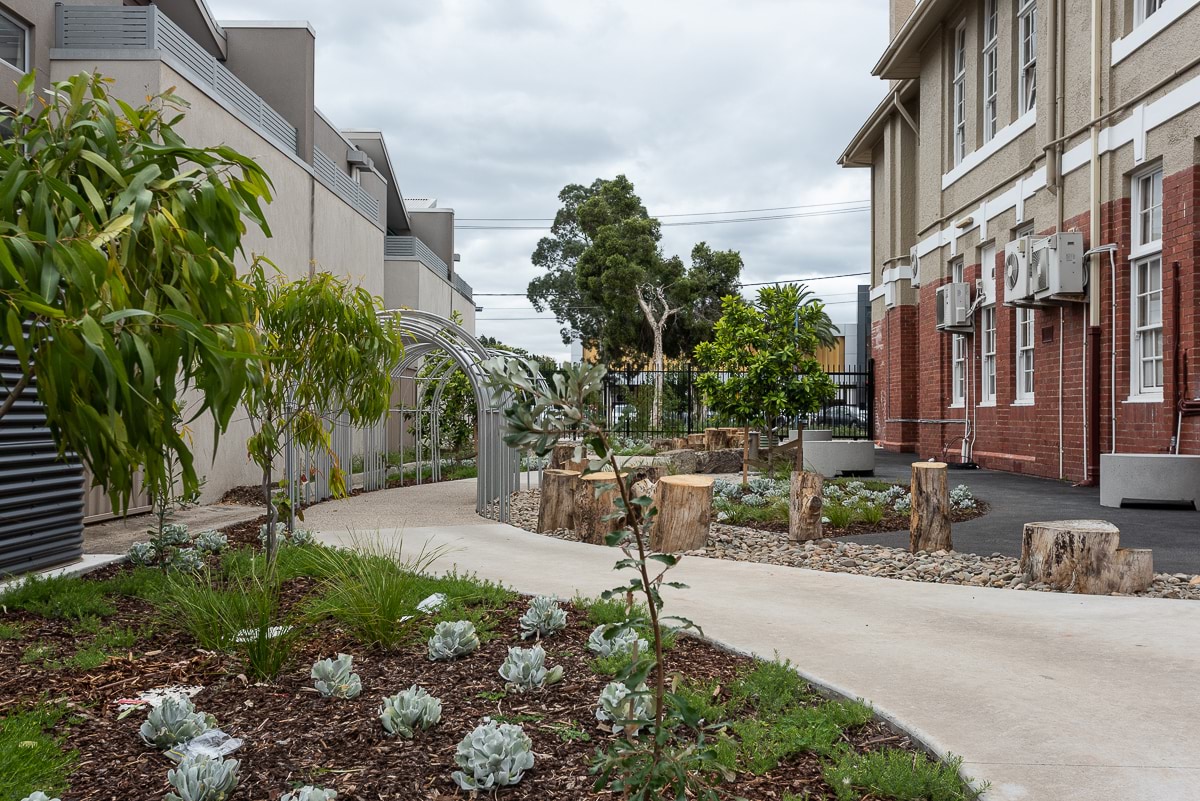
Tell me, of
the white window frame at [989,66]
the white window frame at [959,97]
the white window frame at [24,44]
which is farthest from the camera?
the white window frame at [959,97]

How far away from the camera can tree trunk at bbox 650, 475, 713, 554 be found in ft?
28.5

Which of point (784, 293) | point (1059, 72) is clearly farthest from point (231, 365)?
point (1059, 72)

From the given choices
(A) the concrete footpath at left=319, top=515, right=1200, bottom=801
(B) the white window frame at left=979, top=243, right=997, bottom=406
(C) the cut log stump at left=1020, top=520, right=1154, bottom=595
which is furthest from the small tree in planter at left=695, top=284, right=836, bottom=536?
(C) the cut log stump at left=1020, top=520, right=1154, bottom=595

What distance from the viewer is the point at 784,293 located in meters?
→ 13.3

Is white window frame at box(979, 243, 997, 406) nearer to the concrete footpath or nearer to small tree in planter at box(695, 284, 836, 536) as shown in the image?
small tree in planter at box(695, 284, 836, 536)

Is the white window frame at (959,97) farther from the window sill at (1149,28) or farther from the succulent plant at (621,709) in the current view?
the succulent plant at (621,709)

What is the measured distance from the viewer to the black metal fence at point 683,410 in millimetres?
24391

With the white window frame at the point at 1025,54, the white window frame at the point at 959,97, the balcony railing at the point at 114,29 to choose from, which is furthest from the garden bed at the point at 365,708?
the white window frame at the point at 959,97

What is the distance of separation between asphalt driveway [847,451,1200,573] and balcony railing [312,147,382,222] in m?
13.1

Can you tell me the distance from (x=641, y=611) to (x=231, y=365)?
97.0 inches

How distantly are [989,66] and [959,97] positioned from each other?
1660mm

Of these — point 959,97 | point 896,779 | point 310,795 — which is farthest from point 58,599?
point 959,97

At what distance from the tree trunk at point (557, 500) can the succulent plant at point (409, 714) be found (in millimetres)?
6183

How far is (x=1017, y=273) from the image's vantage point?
1399cm
